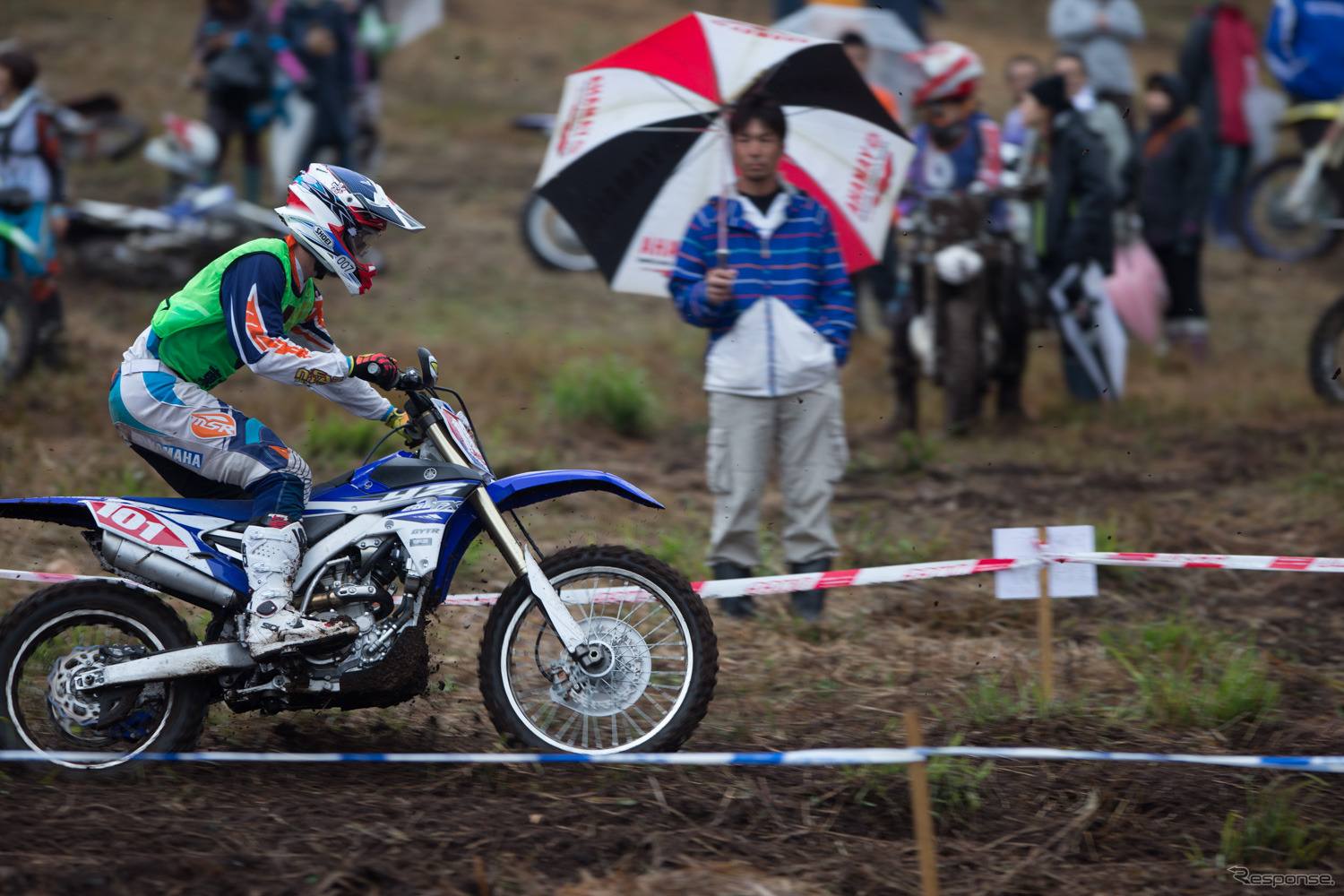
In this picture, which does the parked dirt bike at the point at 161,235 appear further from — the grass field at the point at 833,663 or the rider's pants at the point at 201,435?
the rider's pants at the point at 201,435

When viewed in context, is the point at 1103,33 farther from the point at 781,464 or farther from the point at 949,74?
the point at 781,464

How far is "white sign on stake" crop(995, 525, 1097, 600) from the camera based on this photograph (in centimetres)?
459

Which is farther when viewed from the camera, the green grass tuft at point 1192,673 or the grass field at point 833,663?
the green grass tuft at point 1192,673

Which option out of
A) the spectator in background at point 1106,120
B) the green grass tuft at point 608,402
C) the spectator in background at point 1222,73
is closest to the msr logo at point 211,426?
the green grass tuft at point 608,402

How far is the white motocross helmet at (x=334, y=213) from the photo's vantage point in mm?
4086

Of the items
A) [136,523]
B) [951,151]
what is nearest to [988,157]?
[951,151]

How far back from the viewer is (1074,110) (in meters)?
8.68

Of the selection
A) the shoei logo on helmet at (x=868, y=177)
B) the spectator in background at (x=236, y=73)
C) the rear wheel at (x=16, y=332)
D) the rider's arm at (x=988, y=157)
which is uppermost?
the spectator in background at (x=236, y=73)

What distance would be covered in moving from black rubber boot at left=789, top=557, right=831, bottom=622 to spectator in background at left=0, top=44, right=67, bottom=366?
18.5 feet

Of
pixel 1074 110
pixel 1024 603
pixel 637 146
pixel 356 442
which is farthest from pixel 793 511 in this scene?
pixel 1074 110

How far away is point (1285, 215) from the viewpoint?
12.9 metres

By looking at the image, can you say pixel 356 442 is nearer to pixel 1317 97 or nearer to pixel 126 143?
pixel 126 143

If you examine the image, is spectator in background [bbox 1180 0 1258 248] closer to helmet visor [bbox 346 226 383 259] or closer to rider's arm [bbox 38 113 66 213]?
rider's arm [bbox 38 113 66 213]

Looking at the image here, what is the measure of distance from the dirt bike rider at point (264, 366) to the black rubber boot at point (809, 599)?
89.6 inches
